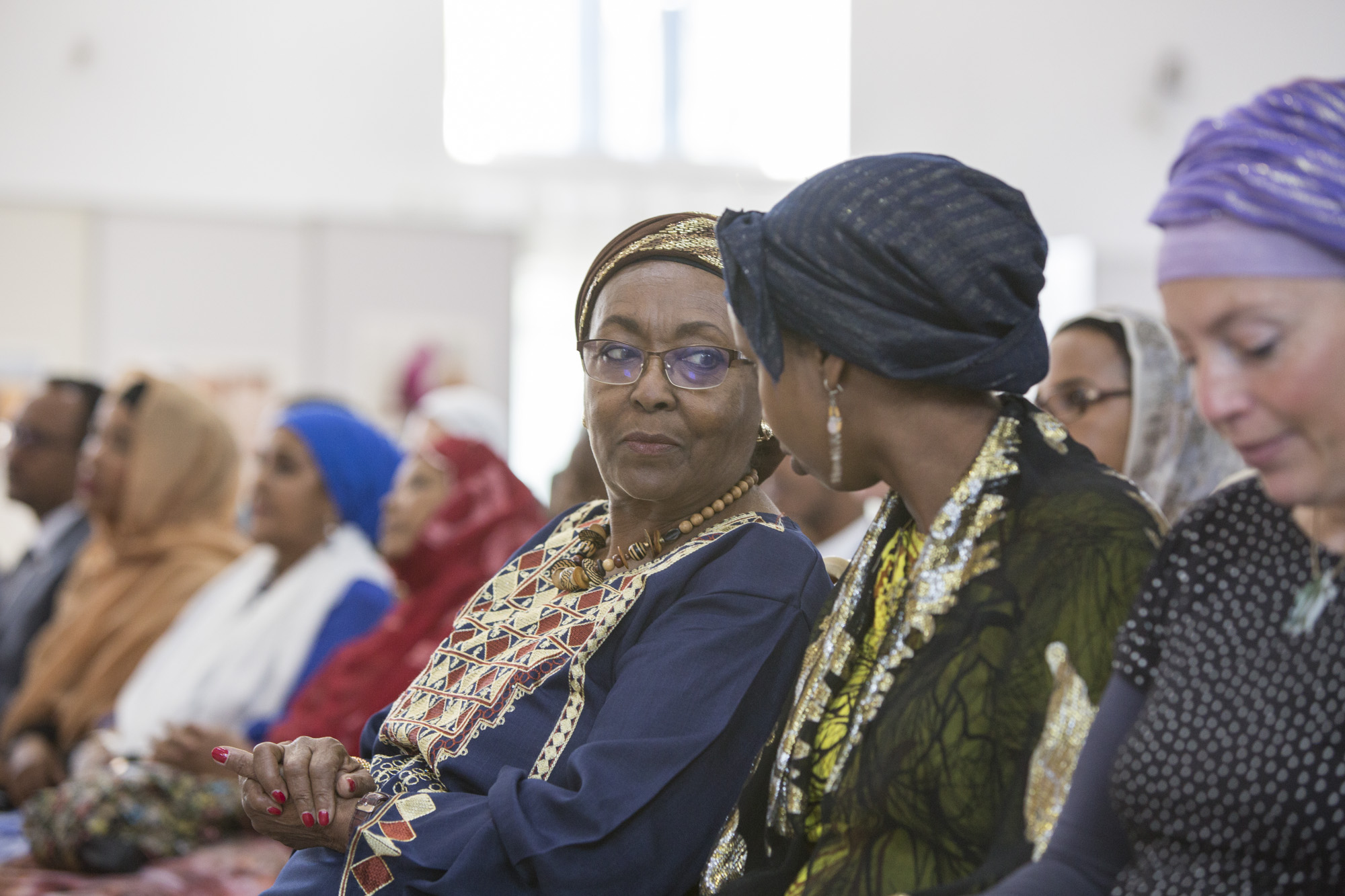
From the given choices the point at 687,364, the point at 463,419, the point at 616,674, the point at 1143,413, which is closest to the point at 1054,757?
the point at 616,674

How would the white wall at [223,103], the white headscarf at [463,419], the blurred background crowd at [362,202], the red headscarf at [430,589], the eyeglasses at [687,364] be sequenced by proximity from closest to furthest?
the eyeglasses at [687,364] → the red headscarf at [430,589] → the blurred background crowd at [362,202] → the white headscarf at [463,419] → the white wall at [223,103]

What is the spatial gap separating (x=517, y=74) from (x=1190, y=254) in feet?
28.4

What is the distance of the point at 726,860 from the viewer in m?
1.58

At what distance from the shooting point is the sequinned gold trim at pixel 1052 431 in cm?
143

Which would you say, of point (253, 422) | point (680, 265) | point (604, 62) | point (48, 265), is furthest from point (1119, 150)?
point (680, 265)

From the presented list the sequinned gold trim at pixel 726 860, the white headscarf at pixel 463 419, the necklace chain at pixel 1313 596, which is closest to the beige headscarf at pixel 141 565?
the white headscarf at pixel 463 419

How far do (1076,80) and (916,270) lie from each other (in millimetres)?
8952

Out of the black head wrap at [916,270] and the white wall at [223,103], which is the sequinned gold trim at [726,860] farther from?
the white wall at [223,103]

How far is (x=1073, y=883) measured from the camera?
1.24m

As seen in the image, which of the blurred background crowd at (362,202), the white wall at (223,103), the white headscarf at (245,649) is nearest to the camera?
the white headscarf at (245,649)

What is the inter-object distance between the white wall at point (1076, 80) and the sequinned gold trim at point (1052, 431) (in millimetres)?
8110

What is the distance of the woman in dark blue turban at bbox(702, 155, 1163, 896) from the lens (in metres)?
1.28

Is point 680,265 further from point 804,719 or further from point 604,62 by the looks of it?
point 604,62

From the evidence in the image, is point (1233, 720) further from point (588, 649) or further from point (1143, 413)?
point (1143, 413)
